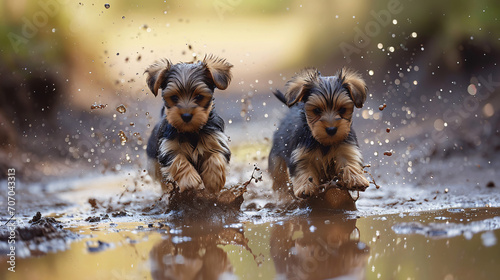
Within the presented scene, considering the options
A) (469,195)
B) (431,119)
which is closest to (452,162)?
(431,119)

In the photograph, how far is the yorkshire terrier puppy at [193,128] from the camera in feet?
17.9

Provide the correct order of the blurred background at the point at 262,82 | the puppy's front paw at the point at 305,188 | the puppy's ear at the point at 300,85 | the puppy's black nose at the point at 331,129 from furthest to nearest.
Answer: the blurred background at the point at 262,82 < the puppy's ear at the point at 300,85 < the puppy's front paw at the point at 305,188 < the puppy's black nose at the point at 331,129

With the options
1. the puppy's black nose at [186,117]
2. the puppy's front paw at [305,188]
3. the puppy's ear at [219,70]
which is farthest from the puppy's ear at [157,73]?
the puppy's front paw at [305,188]

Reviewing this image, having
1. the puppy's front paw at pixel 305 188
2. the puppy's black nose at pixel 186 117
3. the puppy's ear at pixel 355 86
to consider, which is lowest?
the puppy's front paw at pixel 305 188

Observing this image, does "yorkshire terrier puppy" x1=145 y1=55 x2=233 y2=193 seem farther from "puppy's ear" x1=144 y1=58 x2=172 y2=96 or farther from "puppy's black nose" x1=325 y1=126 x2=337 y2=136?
"puppy's black nose" x1=325 y1=126 x2=337 y2=136

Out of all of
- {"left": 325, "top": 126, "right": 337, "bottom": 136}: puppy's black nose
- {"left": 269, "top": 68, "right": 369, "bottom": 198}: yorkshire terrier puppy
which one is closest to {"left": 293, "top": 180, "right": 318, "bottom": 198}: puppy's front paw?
{"left": 269, "top": 68, "right": 369, "bottom": 198}: yorkshire terrier puppy

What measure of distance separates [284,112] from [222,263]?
10.9 ft

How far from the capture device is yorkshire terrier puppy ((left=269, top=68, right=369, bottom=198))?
5.29m

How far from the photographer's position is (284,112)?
22.6 feet

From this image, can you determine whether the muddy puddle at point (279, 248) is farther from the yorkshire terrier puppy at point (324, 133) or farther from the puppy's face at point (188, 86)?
the puppy's face at point (188, 86)

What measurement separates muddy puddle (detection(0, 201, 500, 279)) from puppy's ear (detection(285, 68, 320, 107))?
44.6 inches

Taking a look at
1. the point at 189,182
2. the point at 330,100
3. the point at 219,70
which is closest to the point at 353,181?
the point at 330,100

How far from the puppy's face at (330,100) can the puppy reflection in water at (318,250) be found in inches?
31.5

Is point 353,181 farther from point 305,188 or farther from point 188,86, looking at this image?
point 188,86
